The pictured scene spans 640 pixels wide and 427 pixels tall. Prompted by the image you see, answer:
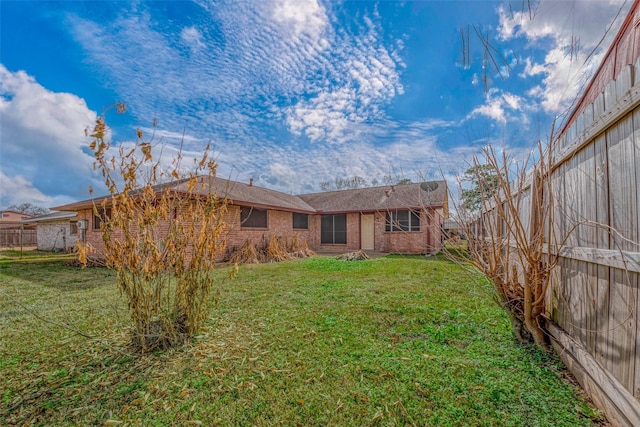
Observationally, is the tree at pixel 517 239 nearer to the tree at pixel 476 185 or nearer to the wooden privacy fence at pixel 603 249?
the tree at pixel 476 185

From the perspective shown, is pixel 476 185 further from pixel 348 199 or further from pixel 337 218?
pixel 348 199

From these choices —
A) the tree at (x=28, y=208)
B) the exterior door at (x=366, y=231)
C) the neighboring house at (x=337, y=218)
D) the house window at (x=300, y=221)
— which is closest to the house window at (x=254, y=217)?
the neighboring house at (x=337, y=218)

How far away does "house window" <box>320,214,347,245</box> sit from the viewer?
15.6 m

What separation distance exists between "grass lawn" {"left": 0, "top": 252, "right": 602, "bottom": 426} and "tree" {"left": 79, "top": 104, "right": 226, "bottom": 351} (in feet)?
1.22

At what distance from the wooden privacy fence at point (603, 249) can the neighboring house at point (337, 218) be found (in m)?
9.38

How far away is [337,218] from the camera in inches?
623

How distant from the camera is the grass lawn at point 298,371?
1.90 m

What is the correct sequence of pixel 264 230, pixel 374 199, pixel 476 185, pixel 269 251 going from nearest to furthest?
pixel 476 185 → pixel 269 251 → pixel 264 230 → pixel 374 199

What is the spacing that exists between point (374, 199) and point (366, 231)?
1998 mm

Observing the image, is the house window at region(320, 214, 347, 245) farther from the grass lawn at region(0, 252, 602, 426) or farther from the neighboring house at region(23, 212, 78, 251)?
the neighboring house at region(23, 212, 78, 251)

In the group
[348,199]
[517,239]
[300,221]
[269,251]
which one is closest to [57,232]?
[300,221]

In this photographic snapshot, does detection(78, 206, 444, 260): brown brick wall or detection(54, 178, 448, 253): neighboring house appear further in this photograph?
detection(54, 178, 448, 253): neighboring house

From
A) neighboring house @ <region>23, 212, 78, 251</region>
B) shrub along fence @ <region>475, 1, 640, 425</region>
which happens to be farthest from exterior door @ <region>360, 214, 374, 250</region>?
neighboring house @ <region>23, 212, 78, 251</region>

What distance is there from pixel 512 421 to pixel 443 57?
2.80 meters
